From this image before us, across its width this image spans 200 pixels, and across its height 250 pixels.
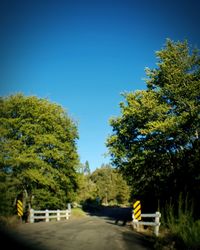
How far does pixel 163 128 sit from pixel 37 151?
1283cm

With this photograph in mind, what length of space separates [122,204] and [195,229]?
87.0m

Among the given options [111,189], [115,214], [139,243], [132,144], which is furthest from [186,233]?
[111,189]

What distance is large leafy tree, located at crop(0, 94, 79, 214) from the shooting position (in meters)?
26.4

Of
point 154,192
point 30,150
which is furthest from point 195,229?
point 30,150

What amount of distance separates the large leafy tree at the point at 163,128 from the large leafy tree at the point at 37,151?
660 centimetres

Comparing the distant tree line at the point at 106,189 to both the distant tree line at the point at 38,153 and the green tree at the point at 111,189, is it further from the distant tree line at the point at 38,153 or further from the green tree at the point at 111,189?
the distant tree line at the point at 38,153

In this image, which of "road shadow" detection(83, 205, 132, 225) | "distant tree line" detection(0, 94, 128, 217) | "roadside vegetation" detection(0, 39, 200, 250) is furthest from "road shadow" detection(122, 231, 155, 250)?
"distant tree line" detection(0, 94, 128, 217)

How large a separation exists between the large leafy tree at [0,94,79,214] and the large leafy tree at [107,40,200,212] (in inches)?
260

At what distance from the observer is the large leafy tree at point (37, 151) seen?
1040 inches

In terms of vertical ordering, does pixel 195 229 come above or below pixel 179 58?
below

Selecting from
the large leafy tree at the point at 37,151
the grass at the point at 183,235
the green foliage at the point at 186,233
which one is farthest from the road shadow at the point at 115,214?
the green foliage at the point at 186,233

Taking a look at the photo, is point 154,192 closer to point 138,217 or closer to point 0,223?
point 138,217

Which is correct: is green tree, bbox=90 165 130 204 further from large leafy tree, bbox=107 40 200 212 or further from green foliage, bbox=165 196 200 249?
green foliage, bbox=165 196 200 249

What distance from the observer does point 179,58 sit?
24.7 m
